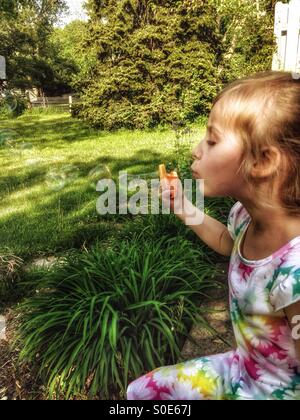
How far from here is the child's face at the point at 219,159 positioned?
1027 mm

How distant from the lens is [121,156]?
692 cm

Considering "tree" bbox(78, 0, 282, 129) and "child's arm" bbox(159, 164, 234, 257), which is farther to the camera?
"tree" bbox(78, 0, 282, 129)

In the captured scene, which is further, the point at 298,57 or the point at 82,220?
the point at 298,57

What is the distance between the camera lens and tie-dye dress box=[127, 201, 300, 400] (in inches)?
39.0

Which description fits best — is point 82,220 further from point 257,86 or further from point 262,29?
point 262,29

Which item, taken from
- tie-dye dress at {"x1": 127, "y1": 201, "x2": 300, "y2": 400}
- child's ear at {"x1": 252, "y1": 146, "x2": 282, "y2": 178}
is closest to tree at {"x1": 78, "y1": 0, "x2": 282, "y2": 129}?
tie-dye dress at {"x1": 127, "y1": 201, "x2": 300, "y2": 400}

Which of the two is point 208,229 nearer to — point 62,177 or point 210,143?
point 210,143

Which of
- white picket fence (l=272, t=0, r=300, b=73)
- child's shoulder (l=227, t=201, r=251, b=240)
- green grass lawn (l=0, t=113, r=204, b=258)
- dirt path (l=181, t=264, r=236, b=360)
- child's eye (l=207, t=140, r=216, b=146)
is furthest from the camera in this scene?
white picket fence (l=272, t=0, r=300, b=73)

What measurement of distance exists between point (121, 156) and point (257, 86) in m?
6.00

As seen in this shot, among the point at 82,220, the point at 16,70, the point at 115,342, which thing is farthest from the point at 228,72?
the point at 115,342

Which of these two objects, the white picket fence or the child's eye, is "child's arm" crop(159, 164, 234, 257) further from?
the white picket fence

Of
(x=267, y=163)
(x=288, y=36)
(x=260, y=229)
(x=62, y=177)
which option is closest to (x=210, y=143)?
(x=267, y=163)

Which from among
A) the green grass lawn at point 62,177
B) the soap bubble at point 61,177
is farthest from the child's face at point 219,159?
the soap bubble at point 61,177
